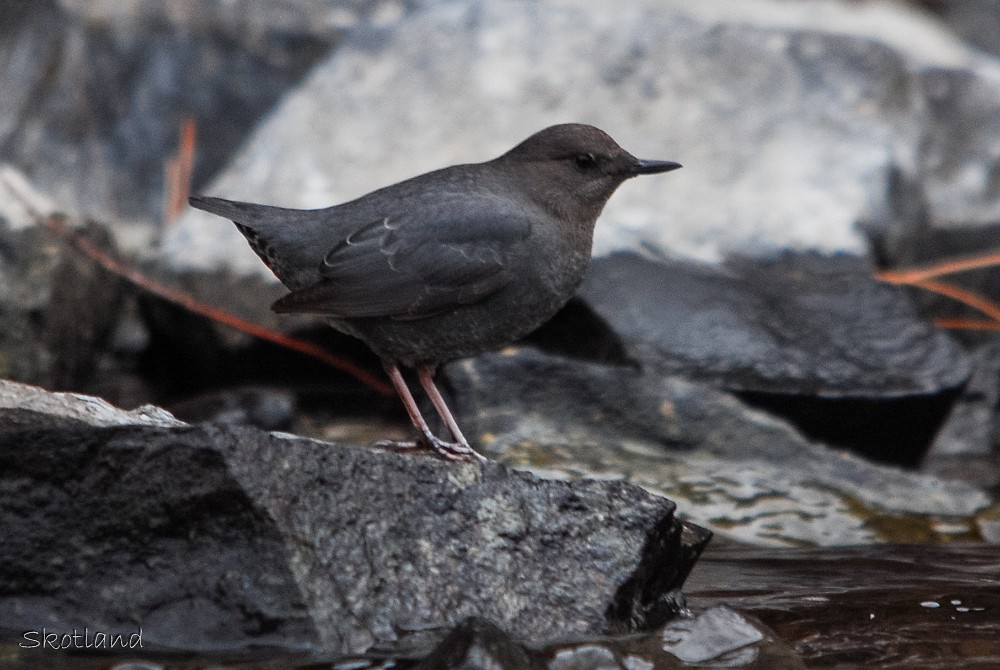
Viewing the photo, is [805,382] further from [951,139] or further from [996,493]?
[951,139]

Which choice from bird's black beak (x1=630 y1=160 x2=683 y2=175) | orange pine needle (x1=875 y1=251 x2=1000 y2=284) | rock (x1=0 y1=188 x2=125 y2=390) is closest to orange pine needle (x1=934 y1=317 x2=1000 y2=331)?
orange pine needle (x1=875 y1=251 x2=1000 y2=284)

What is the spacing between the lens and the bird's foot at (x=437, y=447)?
13.2 ft

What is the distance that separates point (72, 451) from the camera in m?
2.89

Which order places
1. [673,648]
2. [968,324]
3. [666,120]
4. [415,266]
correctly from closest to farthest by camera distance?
[673,648]
[415,266]
[968,324]
[666,120]

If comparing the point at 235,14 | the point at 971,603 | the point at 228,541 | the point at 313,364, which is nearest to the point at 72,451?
the point at 228,541

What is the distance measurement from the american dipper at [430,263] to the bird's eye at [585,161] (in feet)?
0.49

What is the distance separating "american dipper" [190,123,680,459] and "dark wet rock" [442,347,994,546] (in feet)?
1.70

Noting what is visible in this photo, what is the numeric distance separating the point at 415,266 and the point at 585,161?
751mm

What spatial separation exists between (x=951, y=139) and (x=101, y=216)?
5038 millimetres

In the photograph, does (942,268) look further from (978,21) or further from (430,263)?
(430,263)

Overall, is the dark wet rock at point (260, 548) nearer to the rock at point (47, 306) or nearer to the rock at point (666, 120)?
the rock at point (47, 306)

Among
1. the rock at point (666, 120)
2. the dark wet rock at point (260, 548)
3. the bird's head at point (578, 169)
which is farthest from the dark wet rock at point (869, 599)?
the rock at point (666, 120)

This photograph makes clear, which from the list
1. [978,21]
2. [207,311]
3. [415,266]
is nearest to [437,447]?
[415,266]

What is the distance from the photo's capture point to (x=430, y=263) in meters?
4.18
